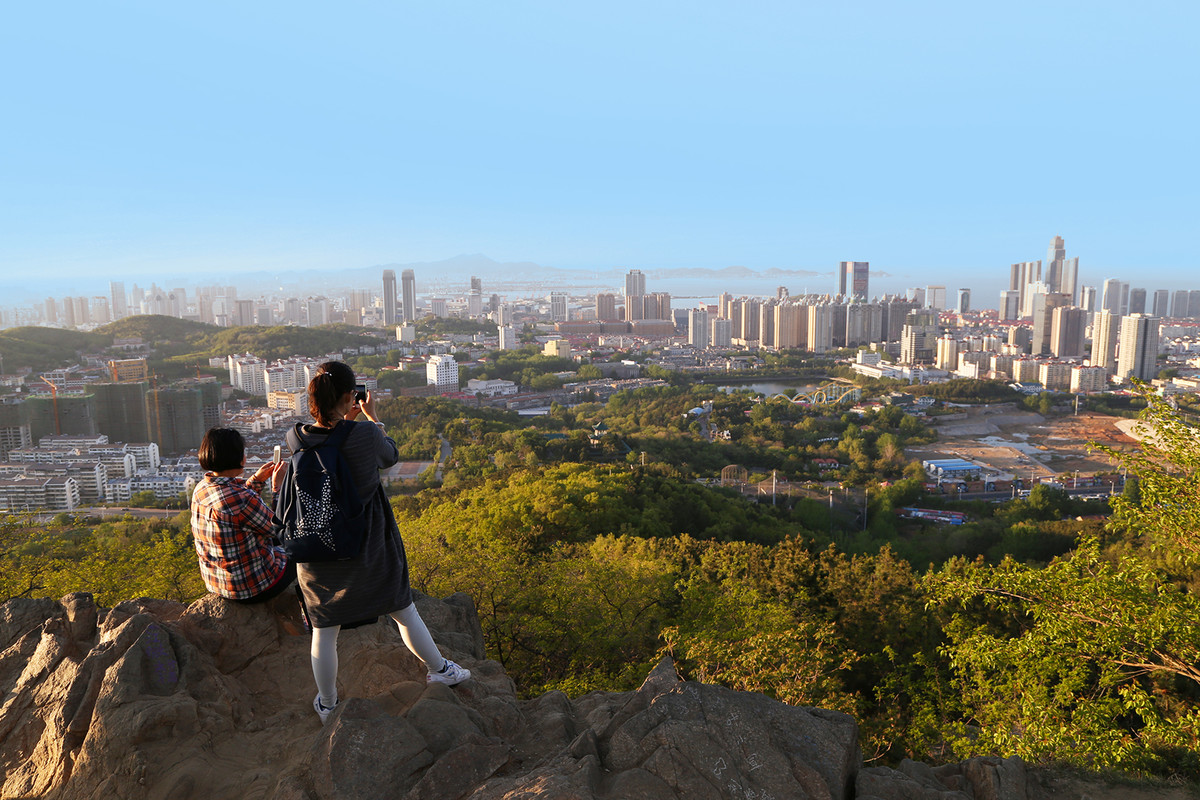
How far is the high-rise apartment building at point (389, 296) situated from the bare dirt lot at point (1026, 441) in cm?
5086

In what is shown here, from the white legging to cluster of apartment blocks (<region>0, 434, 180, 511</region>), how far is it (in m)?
15.1

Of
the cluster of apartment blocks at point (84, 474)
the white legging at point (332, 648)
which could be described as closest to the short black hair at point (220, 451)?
the white legging at point (332, 648)

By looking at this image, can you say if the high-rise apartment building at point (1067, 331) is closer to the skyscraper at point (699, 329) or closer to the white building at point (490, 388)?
the skyscraper at point (699, 329)

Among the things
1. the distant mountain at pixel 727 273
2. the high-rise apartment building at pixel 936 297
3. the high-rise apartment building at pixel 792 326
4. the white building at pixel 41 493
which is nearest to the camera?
the white building at pixel 41 493

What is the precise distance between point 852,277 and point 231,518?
96576 mm

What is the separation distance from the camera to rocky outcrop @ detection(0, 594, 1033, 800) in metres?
1.62

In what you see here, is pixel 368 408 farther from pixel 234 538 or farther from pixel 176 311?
pixel 176 311

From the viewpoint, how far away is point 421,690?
1.95 metres

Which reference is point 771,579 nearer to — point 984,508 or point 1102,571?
point 1102,571

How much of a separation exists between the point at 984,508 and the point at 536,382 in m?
24.9

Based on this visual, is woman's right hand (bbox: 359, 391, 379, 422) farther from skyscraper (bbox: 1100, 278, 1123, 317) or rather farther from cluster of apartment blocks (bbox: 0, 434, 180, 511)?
skyscraper (bbox: 1100, 278, 1123, 317)

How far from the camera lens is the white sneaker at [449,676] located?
1.96 m

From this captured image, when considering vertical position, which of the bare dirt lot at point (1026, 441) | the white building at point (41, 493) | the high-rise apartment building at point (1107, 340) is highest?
the high-rise apartment building at point (1107, 340)

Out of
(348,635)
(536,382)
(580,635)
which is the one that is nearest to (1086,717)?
(580,635)
